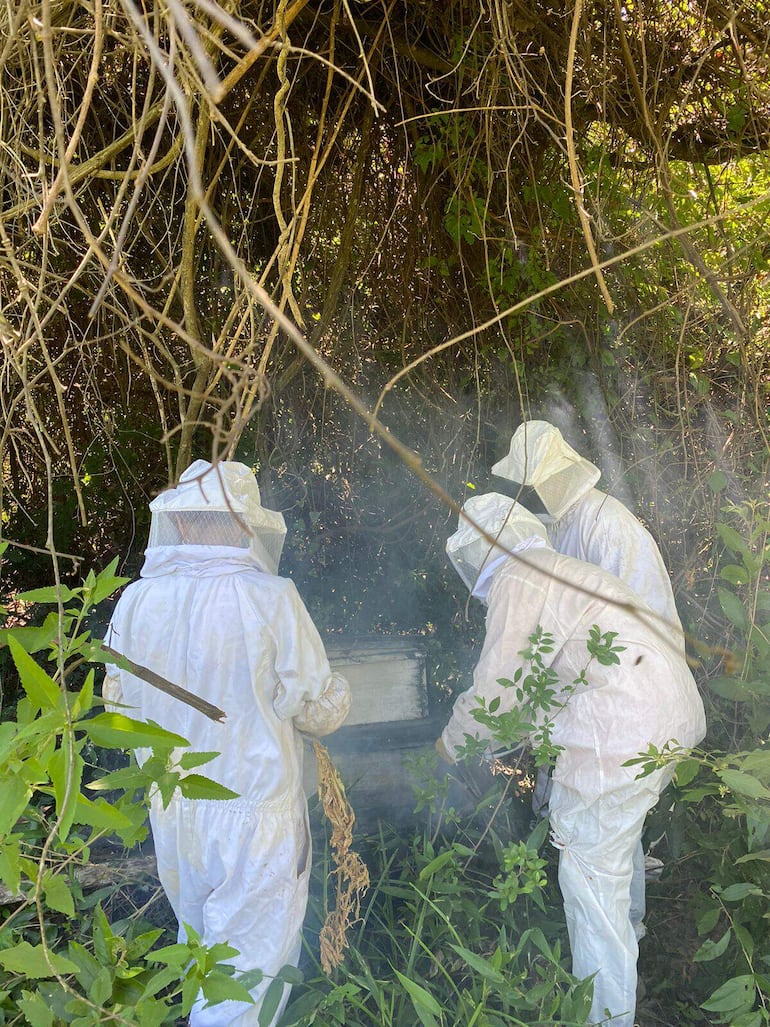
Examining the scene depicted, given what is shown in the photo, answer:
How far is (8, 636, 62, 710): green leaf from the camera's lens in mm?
A: 1197

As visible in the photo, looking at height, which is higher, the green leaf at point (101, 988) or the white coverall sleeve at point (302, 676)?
the white coverall sleeve at point (302, 676)

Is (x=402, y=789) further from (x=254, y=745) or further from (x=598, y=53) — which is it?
(x=598, y=53)

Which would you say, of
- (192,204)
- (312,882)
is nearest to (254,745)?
(312,882)

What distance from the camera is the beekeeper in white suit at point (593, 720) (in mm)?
2537

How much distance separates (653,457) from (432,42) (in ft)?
5.71

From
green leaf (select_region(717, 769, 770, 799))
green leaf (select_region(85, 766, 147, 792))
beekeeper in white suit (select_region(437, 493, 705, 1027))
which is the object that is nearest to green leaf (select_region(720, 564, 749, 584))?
beekeeper in white suit (select_region(437, 493, 705, 1027))

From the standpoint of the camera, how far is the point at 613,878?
257 centimetres

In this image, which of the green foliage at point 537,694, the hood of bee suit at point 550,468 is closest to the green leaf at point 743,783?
the green foliage at point 537,694

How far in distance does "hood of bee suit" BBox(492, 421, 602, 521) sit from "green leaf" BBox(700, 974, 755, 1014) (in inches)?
57.4

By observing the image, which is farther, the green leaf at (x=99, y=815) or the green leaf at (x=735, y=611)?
the green leaf at (x=735, y=611)

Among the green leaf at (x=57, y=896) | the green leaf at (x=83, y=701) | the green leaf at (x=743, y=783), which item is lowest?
the green leaf at (x=743, y=783)

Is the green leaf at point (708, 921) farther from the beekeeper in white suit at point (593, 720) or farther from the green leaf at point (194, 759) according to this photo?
the green leaf at point (194, 759)

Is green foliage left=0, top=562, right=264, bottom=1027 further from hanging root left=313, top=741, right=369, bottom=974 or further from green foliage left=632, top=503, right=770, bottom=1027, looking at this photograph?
green foliage left=632, top=503, right=770, bottom=1027

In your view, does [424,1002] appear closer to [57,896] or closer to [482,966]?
[482,966]
